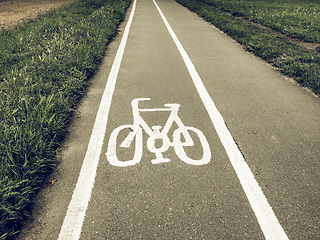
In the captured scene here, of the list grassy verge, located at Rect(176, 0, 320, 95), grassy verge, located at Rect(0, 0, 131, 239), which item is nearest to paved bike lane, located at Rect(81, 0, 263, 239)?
grassy verge, located at Rect(0, 0, 131, 239)

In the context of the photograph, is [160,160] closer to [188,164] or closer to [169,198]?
[188,164]

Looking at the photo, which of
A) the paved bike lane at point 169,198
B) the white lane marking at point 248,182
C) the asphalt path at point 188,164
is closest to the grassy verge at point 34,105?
the asphalt path at point 188,164

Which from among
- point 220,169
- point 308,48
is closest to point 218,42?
point 308,48

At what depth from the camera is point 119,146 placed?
122 inches

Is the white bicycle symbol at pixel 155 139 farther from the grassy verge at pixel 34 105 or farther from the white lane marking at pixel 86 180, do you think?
the grassy verge at pixel 34 105

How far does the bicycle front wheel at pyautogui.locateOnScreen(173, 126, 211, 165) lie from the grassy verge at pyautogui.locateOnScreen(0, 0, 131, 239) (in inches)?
62.1

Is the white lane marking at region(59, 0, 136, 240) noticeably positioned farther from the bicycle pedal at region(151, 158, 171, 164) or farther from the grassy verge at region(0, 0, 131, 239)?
the bicycle pedal at region(151, 158, 171, 164)

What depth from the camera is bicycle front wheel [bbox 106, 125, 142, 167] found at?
2.84 m

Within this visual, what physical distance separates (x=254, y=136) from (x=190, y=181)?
4.41 ft

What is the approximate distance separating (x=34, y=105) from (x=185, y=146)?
2.44 m

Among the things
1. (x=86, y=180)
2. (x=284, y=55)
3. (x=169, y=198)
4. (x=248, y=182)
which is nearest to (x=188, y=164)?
(x=169, y=198)

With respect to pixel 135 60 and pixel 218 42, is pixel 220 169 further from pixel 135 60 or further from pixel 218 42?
pixel 218 42

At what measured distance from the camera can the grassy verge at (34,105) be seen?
2.32 meters

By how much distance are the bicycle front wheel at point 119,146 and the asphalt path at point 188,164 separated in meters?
0.01
